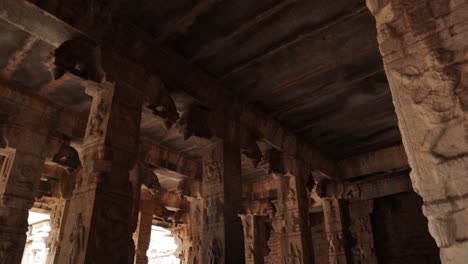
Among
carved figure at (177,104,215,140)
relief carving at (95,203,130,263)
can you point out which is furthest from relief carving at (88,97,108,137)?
carved figure at (177,104,215,140)

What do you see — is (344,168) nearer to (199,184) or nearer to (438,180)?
(199,184)

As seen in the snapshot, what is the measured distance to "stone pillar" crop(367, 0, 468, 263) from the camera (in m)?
1.66

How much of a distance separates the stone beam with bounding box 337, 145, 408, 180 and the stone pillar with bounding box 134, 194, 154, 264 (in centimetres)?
610

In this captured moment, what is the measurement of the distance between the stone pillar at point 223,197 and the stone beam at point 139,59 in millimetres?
481

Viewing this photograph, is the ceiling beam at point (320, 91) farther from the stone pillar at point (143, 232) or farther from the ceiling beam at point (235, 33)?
the stone pillar at point (143, 232)

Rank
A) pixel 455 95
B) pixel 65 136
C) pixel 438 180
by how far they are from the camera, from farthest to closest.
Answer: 1. pixel 65 136
2. pixel 455 95
3. pixel 438 180

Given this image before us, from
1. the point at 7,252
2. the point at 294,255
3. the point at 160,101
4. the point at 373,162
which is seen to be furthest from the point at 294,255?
the point at 7,252

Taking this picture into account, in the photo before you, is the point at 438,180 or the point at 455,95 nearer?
the point at 438,180

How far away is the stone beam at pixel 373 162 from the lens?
28.9 ft

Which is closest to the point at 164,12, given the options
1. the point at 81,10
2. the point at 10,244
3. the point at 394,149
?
the point at 81,10

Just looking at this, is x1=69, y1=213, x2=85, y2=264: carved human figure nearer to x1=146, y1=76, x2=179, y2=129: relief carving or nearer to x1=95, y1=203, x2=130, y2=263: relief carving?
x1=95, y1=203, x2=130, y2=263: relief carving

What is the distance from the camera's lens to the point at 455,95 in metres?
1.84

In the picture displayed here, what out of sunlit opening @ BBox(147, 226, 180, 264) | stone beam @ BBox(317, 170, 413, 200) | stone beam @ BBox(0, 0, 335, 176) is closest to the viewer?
stone beam @ BBox(0, 0, 335, 176)

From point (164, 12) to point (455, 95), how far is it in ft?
12.3
